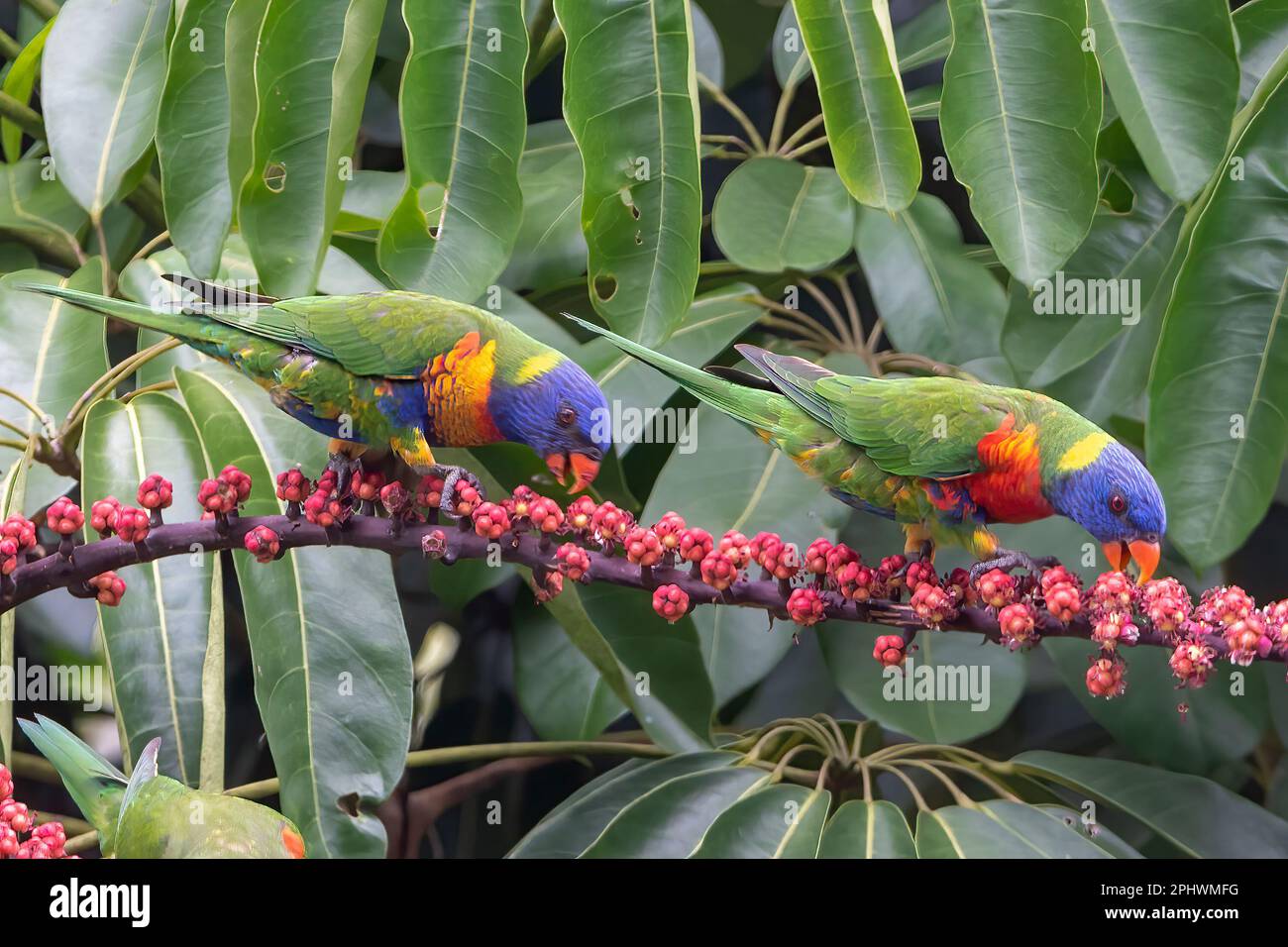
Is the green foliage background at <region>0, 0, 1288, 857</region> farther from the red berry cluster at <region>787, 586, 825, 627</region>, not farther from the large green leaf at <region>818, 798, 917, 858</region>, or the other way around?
the red berry cluster at <region>787, 586, 825, 627</region>

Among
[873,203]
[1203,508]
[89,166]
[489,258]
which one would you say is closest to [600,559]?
[489,258]

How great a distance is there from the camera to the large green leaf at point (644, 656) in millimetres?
1809

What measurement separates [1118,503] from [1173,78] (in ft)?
1.82

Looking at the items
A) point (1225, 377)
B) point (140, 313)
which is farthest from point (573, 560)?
point (1225, 377)

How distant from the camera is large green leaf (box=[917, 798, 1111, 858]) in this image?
1.75 metres

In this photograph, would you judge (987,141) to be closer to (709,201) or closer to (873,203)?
(873,203)

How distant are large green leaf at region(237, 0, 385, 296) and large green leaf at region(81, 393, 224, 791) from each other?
1.72ft

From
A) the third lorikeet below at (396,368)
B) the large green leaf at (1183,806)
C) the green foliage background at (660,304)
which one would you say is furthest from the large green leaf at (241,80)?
the large green leaf at (1183,806)

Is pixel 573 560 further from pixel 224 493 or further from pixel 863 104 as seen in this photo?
pixel 863 104

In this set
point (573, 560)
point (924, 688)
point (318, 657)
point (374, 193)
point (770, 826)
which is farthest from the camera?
point (374, 193)

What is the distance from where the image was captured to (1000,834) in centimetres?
180

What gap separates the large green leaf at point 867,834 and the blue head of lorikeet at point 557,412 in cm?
74
